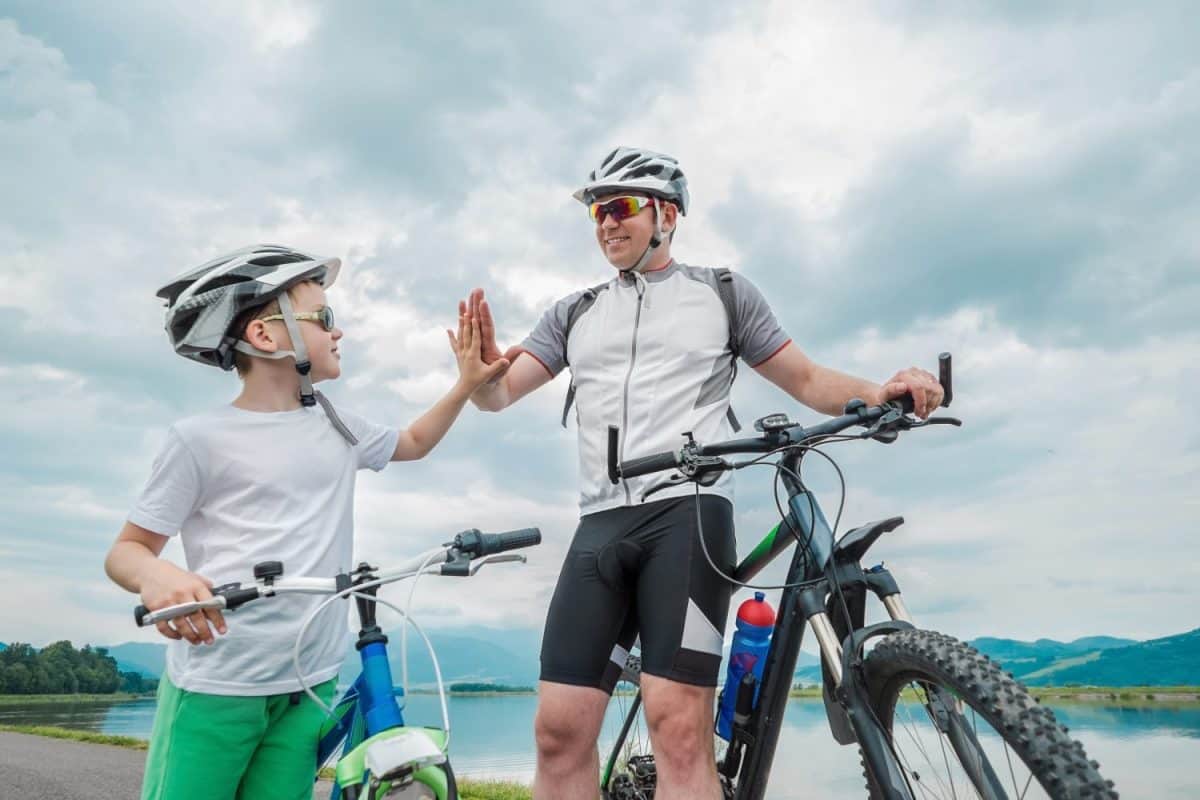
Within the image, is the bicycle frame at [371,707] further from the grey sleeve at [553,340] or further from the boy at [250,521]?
the grey sleeve at [553,340]

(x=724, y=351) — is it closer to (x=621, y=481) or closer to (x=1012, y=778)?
(x=621, y=481)

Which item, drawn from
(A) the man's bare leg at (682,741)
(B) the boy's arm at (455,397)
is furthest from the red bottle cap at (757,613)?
(B) the boy's arm at (455,397)

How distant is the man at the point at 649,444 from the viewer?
2.88 m

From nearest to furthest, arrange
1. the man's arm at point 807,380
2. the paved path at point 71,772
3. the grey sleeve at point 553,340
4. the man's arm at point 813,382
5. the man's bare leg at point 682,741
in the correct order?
the man's bare leg at point 682,741 < the man's arm at point 813,382 < the man's arm at point 807,380 < the grey sleeve at point 553,340 < the paved path at point 71,772

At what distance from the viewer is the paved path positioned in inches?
276

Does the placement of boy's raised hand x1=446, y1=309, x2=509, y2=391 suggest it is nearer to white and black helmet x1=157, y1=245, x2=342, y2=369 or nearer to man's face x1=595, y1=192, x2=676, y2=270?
white and black helmet x1=157, y1=245, x2=342, y2=369

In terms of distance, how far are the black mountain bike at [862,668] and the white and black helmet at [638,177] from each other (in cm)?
117

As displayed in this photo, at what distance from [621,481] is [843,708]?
3.84 ft

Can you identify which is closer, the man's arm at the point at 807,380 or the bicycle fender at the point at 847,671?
the bicycle fender at the point at 847,671

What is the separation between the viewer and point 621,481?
10.5ft

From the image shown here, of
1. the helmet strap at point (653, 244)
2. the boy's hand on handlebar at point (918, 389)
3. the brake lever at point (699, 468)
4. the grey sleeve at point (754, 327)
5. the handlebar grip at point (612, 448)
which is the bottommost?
the brake lever at point (699, 468)

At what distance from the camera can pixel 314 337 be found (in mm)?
2916

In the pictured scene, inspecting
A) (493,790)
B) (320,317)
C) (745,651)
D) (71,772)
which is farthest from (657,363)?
(71,772)

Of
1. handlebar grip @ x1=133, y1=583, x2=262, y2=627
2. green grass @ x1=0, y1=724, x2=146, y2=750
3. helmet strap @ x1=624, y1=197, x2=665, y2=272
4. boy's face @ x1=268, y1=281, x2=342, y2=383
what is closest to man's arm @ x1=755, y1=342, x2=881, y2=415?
helmet strap @ x1=624, y1=197, x2=665, y2=272
